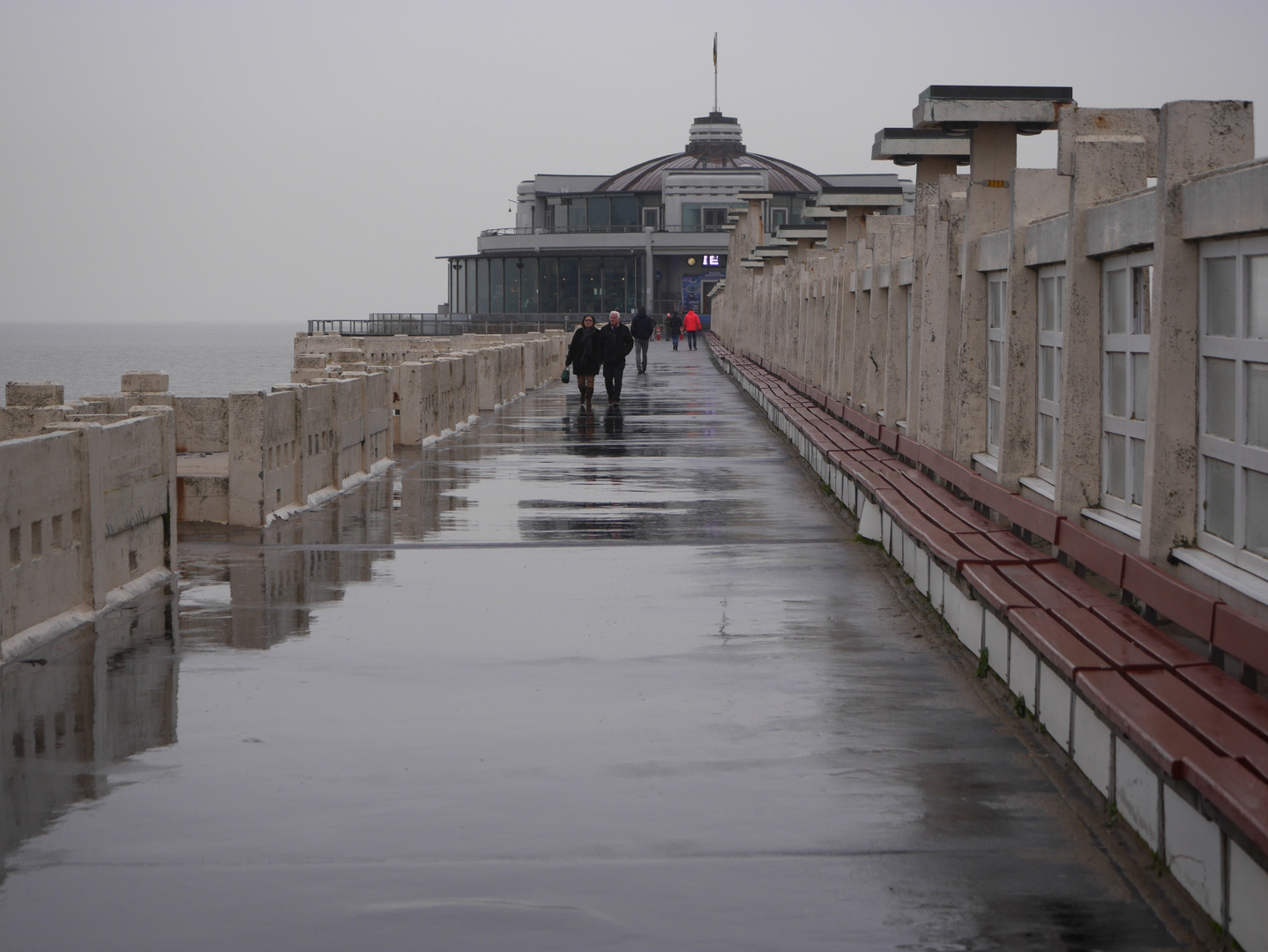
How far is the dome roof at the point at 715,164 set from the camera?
121312 mm

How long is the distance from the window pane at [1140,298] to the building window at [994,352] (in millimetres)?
3363

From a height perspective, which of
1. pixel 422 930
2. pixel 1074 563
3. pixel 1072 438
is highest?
pixel 1072 438

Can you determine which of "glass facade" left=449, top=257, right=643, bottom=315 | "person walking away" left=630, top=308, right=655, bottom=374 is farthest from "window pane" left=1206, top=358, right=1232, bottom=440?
"glass facade" left=449, top=257, right=643, bottom=315

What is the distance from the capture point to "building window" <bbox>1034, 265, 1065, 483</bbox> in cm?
980

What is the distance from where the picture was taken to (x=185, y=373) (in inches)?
5561

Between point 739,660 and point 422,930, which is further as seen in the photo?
point 739,660

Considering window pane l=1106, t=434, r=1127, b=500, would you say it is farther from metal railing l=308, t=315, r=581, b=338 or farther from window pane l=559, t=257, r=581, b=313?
window pane l=559, t=257, r=581, b=313

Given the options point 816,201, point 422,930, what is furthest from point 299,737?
point 816,201

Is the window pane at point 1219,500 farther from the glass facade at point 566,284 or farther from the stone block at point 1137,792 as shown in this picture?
the glass facade at point 566,284

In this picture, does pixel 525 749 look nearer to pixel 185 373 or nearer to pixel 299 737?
pixel 299 737

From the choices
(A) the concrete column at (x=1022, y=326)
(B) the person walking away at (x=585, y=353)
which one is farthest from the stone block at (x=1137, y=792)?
(B) the person walking away at (x=585, y=353)

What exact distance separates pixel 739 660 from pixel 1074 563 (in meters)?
1.94

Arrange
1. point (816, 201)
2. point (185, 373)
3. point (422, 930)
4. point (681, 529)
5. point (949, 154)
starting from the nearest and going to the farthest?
point (422, 930), point (681, 529), point (949, 154), point (816, 201), point (185, 373)

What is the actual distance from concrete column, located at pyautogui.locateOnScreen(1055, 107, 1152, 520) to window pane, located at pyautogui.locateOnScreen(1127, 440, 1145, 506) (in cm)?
53
